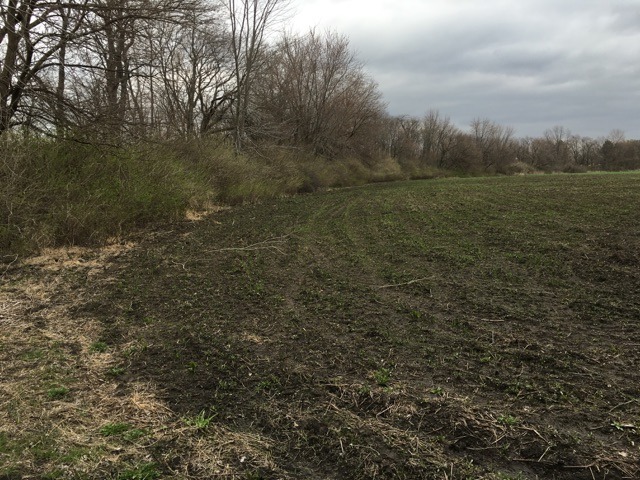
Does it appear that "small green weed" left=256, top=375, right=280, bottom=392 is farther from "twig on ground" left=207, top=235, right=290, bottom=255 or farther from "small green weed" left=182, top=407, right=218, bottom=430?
"twig on ground" left=207, top=235, right=290, bottom=255

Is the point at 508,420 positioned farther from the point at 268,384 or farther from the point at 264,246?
the point at 264,246

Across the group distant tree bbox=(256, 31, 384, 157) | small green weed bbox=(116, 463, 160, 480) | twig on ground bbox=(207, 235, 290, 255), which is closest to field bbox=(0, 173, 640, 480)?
small green weed bbox=(116, 463, 160, 480)

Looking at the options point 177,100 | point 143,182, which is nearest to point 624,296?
point 143,182

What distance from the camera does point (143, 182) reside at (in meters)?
10.9

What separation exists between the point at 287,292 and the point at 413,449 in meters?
3.47

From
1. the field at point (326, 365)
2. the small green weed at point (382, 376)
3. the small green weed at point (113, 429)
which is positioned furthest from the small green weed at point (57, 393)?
the small green weed at point (382, 376)

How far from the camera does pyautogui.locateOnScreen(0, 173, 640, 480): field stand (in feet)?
8.47

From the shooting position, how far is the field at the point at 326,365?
258cm

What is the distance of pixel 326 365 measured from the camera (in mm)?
3717

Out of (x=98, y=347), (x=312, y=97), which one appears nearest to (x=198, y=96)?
(x=312, y=97)

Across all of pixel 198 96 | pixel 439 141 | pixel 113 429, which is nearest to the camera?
pixel 113 429

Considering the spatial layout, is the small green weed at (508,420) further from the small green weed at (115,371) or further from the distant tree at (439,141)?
the distant tree at (439,141)

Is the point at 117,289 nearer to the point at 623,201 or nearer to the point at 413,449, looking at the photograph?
the point at 413,449

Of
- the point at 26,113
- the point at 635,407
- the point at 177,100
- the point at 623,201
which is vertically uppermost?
the point at 177,100
